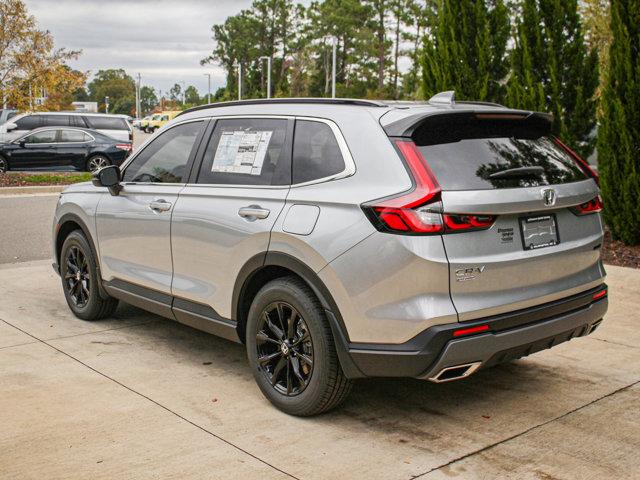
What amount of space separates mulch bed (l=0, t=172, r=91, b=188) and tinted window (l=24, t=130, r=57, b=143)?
149 cm

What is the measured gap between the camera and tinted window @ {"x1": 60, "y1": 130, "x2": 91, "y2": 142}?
22.6 meters

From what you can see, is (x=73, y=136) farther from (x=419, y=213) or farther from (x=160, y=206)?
(x=419, y=213)

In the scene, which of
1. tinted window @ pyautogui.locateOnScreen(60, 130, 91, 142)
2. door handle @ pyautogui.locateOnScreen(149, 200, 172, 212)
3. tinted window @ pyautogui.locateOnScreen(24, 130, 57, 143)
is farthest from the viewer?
tinted window @ pyautogui.locateOnScreen(60, 130, 91, 142)

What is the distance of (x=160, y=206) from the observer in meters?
5.30

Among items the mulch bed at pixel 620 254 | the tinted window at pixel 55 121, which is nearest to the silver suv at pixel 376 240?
the mulch bed at pixel 620 254

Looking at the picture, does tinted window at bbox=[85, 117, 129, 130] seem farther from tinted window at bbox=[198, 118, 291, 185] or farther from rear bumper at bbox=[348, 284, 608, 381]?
rear bumper at bbox=[348, 284, 608, 381]

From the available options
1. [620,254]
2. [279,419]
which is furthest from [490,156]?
[620,254]

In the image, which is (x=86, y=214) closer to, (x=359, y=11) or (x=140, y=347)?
(x=140, y=347)

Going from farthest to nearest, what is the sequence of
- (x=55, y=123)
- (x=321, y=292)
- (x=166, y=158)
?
(x=55, y=123), (x=166, y=158), (x=321, y=292)

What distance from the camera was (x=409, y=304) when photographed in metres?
3.74

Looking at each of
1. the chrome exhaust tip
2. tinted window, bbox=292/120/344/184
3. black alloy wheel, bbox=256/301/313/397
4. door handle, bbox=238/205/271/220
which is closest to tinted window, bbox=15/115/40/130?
door handle, bbox=238/205/271/220

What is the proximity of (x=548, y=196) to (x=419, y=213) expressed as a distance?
839 millimetres

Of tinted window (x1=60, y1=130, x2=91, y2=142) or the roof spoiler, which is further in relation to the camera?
tinted window (x1=60, y1=130, x2=91, y2=142)

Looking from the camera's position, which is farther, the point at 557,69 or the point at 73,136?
the point at 73,136
